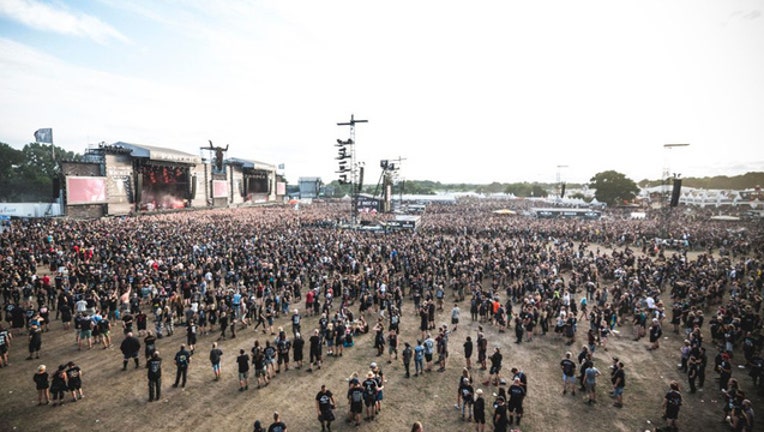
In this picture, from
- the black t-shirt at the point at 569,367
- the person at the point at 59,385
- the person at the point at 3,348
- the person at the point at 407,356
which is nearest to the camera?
the person at the point at 59,385

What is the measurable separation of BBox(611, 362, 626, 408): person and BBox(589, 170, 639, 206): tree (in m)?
87.8

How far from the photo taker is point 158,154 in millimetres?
49312

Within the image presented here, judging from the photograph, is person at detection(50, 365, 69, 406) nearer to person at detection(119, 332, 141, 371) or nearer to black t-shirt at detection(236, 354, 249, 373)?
person at detection(119, 332, 141, 371)

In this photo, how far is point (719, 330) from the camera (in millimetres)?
13938

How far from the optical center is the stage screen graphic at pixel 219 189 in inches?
2586

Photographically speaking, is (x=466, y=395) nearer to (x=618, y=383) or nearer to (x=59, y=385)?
(x=618, y=383)

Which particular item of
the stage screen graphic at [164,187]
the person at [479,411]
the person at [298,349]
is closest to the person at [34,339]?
the person at [298,349]

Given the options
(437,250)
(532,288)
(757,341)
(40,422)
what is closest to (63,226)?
(40,422)

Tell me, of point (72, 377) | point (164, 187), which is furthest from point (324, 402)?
point (164, 187)

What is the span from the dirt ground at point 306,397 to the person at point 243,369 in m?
0.25

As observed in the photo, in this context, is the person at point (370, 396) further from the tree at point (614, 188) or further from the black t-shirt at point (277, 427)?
the tree at point (614, 188)

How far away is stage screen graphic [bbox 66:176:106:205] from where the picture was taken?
3875cm

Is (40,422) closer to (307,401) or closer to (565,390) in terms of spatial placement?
(307,401)

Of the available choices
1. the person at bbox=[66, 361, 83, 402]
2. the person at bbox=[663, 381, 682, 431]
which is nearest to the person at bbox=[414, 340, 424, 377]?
the person at bbox=[663, 381, 682, 431]
